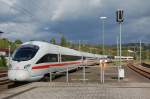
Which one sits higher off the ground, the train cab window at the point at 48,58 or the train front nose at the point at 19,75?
the train cab window at the point at 48,58

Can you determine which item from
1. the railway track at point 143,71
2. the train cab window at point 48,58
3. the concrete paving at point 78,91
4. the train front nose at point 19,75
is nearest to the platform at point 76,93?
the concrete paving at point 78,91

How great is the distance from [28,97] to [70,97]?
1880 mm

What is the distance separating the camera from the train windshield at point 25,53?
84.9 feet

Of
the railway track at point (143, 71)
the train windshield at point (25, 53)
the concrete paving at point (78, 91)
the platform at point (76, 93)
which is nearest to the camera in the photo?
the platform at point (76, 93)

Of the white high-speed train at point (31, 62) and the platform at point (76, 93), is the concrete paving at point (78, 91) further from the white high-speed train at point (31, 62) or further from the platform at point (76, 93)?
the white high-speed train at point (31, 62)

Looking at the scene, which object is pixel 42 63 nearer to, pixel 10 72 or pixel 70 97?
pixel 10 72

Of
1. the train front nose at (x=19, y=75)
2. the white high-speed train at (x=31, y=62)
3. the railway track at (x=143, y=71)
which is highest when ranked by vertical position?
the white high-speed train at (x=31, y=62)

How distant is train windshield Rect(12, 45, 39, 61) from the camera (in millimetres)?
25869

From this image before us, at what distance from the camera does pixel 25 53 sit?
2633 cm

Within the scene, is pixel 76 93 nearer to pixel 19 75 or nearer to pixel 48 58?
pixel 19 75

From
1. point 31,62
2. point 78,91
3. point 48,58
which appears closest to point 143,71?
point 48,58

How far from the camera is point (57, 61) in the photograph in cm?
3284

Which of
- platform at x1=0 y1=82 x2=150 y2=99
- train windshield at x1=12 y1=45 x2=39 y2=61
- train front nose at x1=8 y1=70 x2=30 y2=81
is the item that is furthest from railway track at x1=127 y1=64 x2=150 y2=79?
platform at x1=0 y1=82 x2=150 y2=99

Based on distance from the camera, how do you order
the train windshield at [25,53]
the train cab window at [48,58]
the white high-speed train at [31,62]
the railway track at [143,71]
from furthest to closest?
1. the railway track at [143,71]
2. the train cab window at [48,58]
3. the train windshield at [25,53]
4. the white high-speed train at [31,62]
